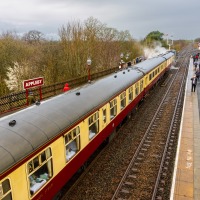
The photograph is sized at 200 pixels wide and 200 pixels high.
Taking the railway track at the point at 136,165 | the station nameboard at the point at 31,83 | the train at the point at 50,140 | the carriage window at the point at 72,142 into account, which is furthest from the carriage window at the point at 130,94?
the carriage window at the point at 72,142

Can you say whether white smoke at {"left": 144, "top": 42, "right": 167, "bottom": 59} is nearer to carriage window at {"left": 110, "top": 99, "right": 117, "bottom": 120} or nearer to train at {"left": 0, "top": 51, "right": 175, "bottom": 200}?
carriage window at {"left": 110, "top": 99, "right": 117, "bottom": 120}

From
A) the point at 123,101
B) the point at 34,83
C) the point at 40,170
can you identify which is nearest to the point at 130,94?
the point at 123,101

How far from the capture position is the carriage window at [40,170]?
639cm

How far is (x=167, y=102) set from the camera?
21.7 metres

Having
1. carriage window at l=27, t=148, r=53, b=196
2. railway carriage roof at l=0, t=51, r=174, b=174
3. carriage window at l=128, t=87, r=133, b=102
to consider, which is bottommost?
carriage window at l=27, t=148, r=53, b=196

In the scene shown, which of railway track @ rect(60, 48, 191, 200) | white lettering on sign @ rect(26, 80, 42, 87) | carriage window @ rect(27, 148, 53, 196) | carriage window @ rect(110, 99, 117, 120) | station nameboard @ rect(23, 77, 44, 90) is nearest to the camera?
carriage window @ rect(27, 148, 53, 196)

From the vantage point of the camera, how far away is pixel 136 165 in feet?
36.0

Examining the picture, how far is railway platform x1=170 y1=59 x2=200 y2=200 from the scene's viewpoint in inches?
348

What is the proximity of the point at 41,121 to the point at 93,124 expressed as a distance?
3378 mm

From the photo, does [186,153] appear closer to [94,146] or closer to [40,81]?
[94,146]

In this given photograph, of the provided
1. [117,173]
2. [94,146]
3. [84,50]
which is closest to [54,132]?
[94,146]

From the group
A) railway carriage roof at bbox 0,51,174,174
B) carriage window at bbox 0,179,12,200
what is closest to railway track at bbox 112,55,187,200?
railway carriage roof at bbox 0,51,174,174

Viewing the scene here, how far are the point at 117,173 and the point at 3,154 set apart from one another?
5.94 m

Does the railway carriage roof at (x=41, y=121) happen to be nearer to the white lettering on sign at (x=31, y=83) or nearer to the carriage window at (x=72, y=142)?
the carriage window at (x=72, y=142)
